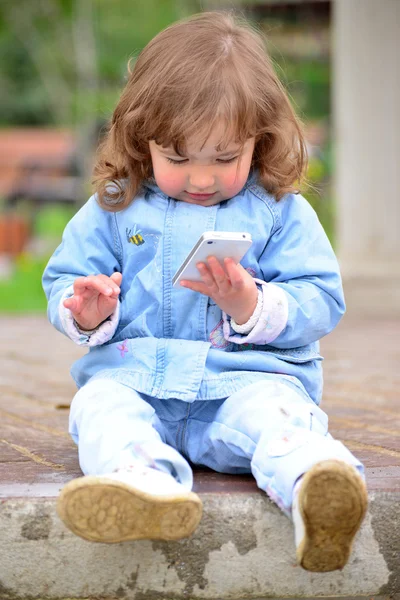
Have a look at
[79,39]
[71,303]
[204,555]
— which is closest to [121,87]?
[71,303]

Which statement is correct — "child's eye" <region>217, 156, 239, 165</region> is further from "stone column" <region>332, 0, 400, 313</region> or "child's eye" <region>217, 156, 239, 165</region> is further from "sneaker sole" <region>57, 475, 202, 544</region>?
"stone column" <region>332, 0, 400, 313</region>

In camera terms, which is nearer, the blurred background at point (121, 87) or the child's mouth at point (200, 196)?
the child's mouth at point (200, 196)

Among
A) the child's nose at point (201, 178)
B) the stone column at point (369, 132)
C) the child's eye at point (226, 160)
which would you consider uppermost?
the child's eye at point (226, 160)

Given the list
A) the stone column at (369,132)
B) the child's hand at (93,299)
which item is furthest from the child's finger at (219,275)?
the stone column at (369,132)

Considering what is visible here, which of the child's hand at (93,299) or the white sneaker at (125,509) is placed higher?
the child's hand at (93,299)

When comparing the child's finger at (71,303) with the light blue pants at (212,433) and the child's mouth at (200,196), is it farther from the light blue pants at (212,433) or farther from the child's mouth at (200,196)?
the child's mouth at (200,196)

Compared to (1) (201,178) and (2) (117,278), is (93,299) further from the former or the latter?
(1) (201,178)

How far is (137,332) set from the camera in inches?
89.7

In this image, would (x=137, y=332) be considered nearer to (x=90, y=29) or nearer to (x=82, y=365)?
(x=82, y=365)

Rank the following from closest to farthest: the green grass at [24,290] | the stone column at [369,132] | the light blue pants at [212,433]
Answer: the light blue pants at [212,433]
the stone column at [369,132]
the green grass at [24,290]

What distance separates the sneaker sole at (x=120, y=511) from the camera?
1.75 m

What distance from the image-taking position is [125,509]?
177 cm

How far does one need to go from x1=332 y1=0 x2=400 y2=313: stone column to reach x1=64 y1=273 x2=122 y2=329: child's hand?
14.1 feet

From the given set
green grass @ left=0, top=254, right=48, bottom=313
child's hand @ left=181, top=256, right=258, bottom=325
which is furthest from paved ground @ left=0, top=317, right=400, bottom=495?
green grass @ left=0, top=254, right=48, bottom=313
